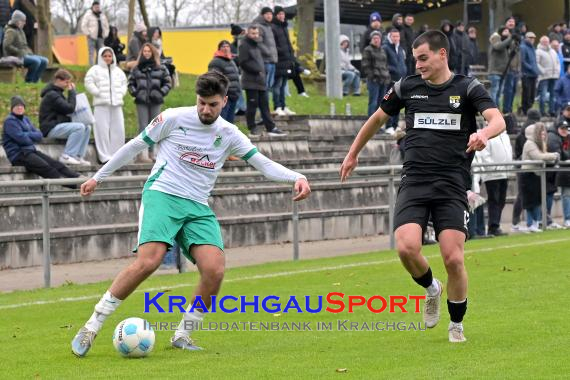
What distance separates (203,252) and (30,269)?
299 inches

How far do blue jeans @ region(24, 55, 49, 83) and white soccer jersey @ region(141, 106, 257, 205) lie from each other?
1512 centimetres

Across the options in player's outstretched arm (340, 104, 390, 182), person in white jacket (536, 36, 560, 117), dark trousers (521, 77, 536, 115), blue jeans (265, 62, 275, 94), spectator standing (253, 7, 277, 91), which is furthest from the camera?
person in white jacket (536, 36, 560, 117)

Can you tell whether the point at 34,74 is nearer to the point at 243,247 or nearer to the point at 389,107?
the point at 243,247

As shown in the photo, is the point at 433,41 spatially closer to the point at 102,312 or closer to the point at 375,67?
the point at 102,312

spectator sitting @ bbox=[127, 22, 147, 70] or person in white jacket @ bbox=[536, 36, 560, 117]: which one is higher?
spectator sitting @ bbox=[127, 22, 147, 70]

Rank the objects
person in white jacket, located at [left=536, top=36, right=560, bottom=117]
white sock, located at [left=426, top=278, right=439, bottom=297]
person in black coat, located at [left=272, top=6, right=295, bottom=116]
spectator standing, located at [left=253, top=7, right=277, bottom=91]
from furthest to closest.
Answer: person in white jacket, located at [left=536, top=36, right=560, bottom=117] < person in black coat, located at [left=272, top=6, right=295, bottom=116] < spectator standing, located at [left=253, top=7, right=277, bottom=91] < white sock, located at [left=426, top=278, right=439, bottom=297]

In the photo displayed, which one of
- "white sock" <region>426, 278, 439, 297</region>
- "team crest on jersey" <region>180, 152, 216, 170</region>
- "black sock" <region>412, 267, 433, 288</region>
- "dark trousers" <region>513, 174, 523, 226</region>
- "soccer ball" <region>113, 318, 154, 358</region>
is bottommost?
"dark trousers" <region>513, 174, 523, 226</region>

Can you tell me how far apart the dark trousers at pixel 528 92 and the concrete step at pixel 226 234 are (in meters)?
9.81

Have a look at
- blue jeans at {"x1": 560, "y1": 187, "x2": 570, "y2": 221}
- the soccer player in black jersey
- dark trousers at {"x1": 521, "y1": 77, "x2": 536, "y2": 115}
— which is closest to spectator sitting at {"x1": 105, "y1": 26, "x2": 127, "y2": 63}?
dark trousers at {"x1": 521, "y1": 77, "x2": 536, "y2": 115}

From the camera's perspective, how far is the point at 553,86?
30984 millimetres

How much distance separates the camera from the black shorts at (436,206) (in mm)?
9320

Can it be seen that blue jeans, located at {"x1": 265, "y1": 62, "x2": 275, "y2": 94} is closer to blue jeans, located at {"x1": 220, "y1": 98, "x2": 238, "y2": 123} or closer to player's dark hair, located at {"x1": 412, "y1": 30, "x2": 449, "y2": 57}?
blue jeans, located at {"x1": 220, "y1": 98, "x2": 238, "y2": 123}

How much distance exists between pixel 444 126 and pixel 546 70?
21.8 m

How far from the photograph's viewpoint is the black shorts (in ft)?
30.6
